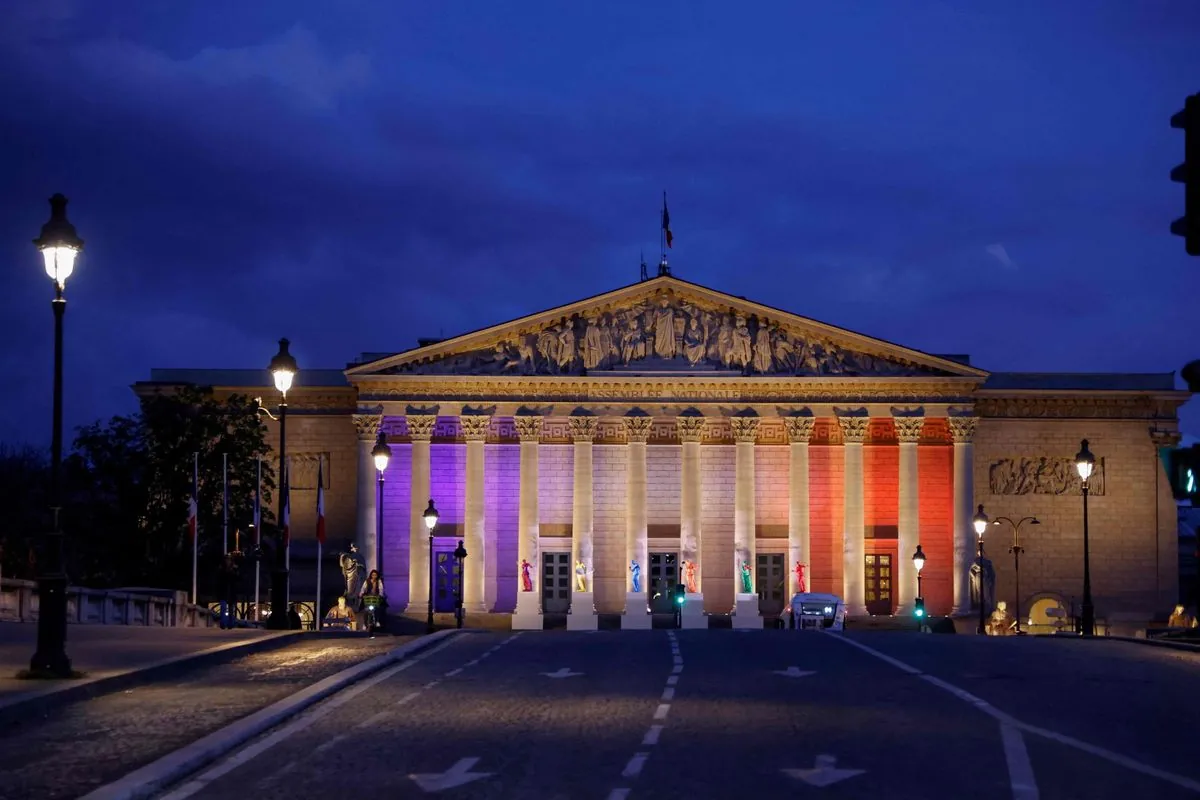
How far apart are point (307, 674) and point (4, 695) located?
20.9 ft

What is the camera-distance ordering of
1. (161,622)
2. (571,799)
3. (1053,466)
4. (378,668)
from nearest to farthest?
1. (571,799)
2. (378,668)
3. (161,622)
4. (1053,466)

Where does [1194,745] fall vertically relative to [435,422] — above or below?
below

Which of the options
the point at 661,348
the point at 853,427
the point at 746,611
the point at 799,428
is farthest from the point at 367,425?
the point at 853,427

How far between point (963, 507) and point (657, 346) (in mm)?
15180

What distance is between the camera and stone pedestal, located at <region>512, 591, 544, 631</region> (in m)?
78.7

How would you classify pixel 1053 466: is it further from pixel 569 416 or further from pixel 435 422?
pixel 435 422

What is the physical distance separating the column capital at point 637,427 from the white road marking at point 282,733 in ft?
170

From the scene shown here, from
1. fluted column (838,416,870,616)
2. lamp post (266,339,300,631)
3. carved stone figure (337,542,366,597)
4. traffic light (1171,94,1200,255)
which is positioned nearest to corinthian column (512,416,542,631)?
carved stone figure (337,542,366,597)

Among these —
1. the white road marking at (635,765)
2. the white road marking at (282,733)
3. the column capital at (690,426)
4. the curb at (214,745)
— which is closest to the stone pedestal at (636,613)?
the column capital at (690,426)

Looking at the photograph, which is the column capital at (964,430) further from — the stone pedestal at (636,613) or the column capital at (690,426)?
the stone pedestal at (636,613)

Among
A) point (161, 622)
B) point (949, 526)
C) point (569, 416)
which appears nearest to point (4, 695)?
point (161, 622)

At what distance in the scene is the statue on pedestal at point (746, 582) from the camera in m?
78.5

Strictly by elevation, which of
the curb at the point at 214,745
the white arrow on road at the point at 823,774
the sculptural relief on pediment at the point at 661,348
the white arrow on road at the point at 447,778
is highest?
the sculptural relief on pediment at the point at 661,348

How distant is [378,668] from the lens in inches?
1050
